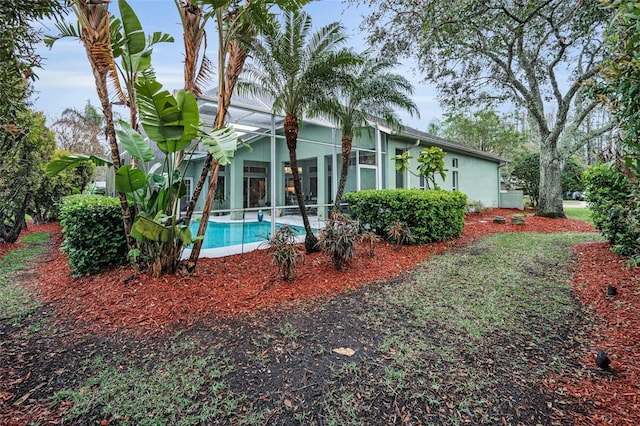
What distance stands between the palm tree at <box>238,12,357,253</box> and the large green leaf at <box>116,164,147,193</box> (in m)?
3.32

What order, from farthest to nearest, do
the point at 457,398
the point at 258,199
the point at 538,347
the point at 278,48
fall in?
the point at 258,199 → the point at 278,48 → the point at 538,347 → the point at 457,398

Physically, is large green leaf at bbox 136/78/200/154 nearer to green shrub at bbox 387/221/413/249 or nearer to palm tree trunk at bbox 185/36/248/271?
palm tree trunk at bbox 185/36/248/271

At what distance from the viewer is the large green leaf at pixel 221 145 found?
3641mm

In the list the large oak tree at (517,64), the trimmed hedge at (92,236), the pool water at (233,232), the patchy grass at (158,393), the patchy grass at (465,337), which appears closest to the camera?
the patchy grass at (158,393)

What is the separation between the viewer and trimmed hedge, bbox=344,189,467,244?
8.29 metres

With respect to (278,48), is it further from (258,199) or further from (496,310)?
(258,199)

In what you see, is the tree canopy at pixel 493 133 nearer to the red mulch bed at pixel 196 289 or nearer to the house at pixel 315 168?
the house at pixel 315 168

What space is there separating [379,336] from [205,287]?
2997 millimetres

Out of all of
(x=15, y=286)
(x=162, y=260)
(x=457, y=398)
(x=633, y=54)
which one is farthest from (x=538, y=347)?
(x=15, y=286)

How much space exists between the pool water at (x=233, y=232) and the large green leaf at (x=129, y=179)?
3.42m

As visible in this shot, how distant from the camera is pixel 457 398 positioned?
2.46 m

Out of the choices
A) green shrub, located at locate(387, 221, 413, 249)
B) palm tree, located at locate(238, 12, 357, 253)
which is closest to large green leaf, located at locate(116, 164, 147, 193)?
palm tree, located at locate(238, 12, 357, 253)

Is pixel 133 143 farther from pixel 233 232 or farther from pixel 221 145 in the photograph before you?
pixel 233 232

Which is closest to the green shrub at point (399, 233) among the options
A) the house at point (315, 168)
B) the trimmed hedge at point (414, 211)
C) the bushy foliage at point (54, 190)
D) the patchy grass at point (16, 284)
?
the trimmed hedge at point (414, 211)
